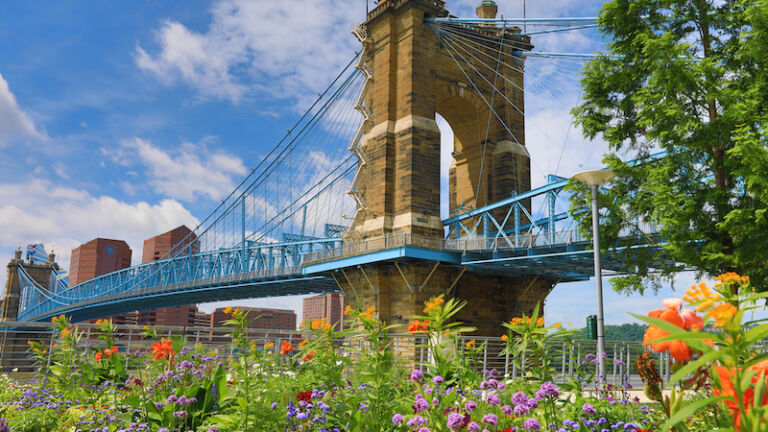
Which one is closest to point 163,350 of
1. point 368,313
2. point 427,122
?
point 368,313

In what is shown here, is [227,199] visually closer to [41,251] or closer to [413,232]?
[413,232]

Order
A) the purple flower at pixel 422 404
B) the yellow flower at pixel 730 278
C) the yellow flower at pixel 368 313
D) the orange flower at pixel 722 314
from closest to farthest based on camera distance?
the orange flower at pixel 722 314
the yellow flower at pixel 730 278
the purple flower at pixel 422 404
the yellow flower at pixel 368 313

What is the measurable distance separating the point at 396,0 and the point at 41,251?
104 metres

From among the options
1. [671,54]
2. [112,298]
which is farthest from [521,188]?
[112,298]

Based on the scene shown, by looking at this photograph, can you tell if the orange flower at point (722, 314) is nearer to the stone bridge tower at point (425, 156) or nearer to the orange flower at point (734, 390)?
the orange flower at point (734, 390)

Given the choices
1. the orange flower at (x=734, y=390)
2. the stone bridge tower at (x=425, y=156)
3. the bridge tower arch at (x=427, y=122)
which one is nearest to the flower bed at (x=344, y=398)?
the orange flower at (x=734, y=390)

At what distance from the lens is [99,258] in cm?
16062

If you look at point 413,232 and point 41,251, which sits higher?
point 41,251

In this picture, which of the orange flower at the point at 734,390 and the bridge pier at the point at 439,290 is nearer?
the orange flower at the point at 734,390

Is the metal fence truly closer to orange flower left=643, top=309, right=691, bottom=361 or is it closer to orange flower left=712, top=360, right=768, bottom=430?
orange flower left=643, top=309, right=691, bottom=361

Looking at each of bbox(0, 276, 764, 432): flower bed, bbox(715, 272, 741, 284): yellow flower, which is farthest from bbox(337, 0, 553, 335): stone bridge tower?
bbox(715, 272, 741, 284): yellow flower

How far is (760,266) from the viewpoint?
11117mm

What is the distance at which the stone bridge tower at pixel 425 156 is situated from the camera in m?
24.9

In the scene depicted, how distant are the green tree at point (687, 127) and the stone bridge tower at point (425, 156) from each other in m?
11.4
